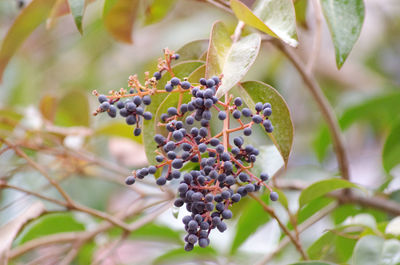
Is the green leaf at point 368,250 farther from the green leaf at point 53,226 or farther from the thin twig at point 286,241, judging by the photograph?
the green leaf at point 53,226

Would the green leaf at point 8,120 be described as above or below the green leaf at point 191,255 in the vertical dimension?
above

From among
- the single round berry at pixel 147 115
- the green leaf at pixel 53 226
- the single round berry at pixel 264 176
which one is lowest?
the green leaf at pixel 53 226

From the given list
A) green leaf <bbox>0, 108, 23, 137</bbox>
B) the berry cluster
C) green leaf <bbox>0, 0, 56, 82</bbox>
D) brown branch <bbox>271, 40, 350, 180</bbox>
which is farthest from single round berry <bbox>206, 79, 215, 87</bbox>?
green leaf <bbox>0, 108, 23, 137</bbox>

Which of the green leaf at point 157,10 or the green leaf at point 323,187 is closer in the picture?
the green leaf at point 323,187

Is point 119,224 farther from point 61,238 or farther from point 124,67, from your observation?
point 124,67

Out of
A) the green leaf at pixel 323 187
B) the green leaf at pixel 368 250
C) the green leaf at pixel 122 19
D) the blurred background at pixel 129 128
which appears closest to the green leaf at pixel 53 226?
the blurred background at pixel 129 128

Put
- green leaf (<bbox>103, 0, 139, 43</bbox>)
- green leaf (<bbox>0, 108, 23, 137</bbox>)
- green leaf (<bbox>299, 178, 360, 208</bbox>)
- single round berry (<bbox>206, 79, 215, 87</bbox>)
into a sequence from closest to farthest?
single round berry (<bbox>206, 79, 215, 87</bbox>)
green leaf (<bbox>299, 178, 360, 208</bbox>)
green leaf (<bbox>103, 0, 139, 43</bbox>)
green leaf (<bbox>0, 108, 23, 137</bbox>)

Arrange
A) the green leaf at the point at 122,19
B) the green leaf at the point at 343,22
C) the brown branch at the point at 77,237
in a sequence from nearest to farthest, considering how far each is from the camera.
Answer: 1. the green leaf at the point at 343,22
2. the green leaf at the point at 122,19
3. the brown branch at the point at 77,237

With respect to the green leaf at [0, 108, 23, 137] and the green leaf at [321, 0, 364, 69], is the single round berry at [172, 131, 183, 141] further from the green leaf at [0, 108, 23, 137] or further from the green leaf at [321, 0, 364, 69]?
the green leaf at [0, 108, 23, 137]
